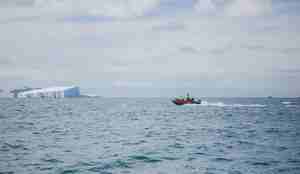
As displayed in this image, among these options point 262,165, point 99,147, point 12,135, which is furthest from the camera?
point 12,135

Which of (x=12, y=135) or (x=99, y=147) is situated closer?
(x=99, y=147)

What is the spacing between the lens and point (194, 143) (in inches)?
1336

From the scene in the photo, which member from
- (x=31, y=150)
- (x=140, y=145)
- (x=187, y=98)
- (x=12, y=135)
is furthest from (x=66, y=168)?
(x=187, y=98)

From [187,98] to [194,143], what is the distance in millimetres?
85629

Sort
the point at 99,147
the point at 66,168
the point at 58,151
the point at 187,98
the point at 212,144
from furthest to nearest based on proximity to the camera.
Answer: the point at 187,98
the point at 212,144
the point at 99,147
the point at 58,151
the point at 66,168

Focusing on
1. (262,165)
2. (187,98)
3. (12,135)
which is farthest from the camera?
(187,98)

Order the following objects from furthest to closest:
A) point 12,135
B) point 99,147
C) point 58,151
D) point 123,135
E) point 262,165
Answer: point 123,135
point 12,135
point 99,147
point 58,151
point 262,165

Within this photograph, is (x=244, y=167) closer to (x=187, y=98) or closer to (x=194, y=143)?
(x=194, y=143)

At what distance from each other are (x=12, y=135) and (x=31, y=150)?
10.4m

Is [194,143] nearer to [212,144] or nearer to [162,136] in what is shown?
[212,144]

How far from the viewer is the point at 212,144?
33250 millimetres

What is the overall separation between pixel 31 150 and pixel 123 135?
43.3 feet

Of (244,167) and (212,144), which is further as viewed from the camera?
(212,144)

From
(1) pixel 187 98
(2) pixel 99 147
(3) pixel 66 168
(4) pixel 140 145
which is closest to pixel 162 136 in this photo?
(4) pixel 140 145
